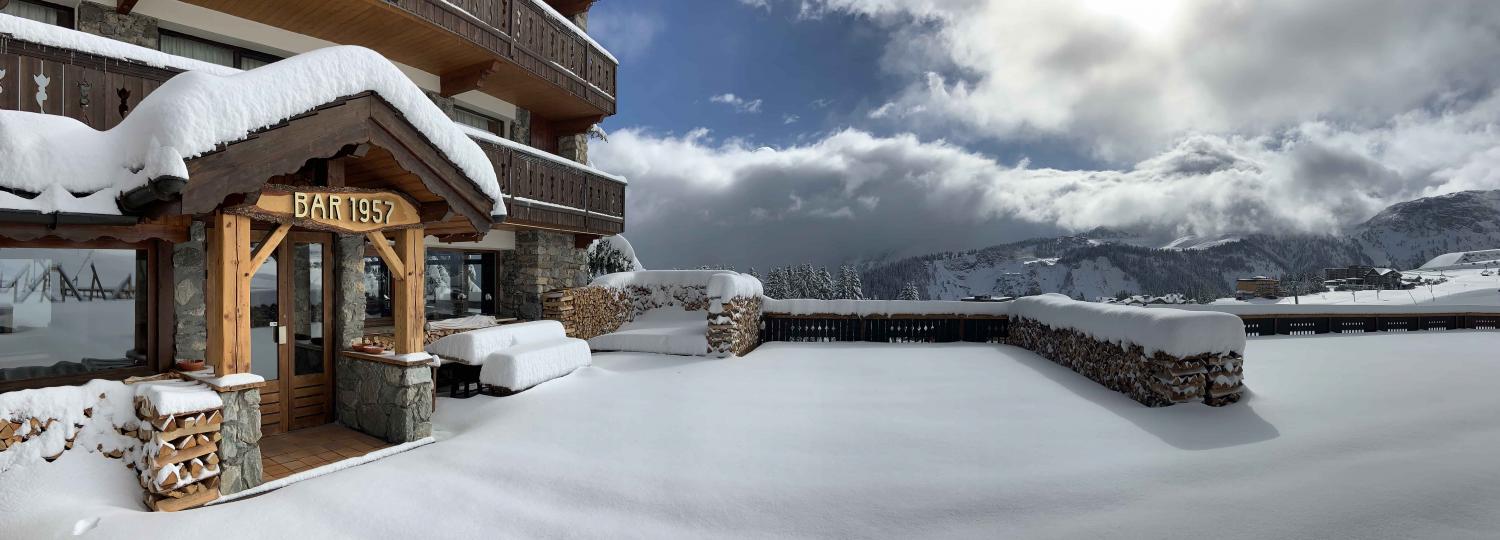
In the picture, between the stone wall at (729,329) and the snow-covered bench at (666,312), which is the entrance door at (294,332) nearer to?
the snow-covered bench at (666,312)

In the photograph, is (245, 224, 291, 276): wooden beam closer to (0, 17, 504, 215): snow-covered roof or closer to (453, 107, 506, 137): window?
(0, 17, 504, 215): snow-covered roof

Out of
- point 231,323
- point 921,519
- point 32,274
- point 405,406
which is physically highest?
point 32,274

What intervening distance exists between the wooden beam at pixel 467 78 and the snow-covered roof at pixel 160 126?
670cm

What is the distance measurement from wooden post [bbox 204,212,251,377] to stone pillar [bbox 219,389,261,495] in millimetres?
278

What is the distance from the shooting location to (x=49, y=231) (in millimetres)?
4945

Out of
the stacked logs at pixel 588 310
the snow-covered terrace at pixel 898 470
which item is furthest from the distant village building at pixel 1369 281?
the stacked logs at pixel 588 310

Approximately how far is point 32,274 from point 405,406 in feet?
13.0

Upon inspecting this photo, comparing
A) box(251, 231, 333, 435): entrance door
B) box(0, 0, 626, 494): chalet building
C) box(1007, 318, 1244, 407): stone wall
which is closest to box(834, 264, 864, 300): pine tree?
box(1007, 318, 1244, 407): stone wall

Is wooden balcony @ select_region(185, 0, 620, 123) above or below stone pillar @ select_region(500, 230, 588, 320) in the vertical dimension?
above

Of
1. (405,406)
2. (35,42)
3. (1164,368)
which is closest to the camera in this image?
(35,42)

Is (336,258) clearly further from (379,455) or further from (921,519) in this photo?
(921,519)

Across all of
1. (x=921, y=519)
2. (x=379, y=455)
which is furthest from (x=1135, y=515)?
(x=379, y=455)

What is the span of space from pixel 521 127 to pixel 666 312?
255 inches

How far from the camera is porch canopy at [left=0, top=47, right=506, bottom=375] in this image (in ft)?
15.7
